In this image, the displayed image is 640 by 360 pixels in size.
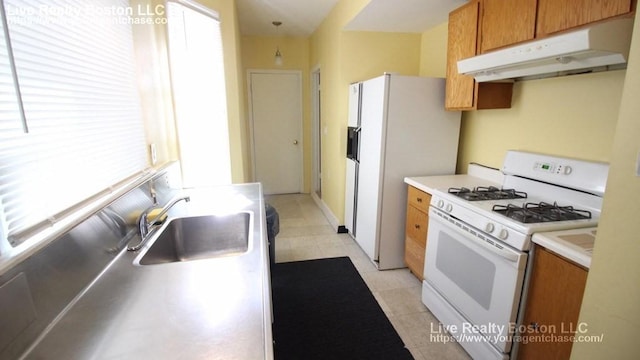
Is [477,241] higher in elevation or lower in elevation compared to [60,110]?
lower

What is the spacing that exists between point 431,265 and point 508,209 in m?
0.73

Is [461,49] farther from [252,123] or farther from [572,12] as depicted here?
[252,123]

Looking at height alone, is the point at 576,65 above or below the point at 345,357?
above

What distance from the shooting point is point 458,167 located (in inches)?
111

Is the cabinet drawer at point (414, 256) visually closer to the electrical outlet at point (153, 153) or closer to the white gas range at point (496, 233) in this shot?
the white gas range at point (496, 233)

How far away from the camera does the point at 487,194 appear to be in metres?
1.96

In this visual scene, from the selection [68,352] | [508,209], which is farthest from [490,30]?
[68,352]

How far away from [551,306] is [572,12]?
1.36 meters

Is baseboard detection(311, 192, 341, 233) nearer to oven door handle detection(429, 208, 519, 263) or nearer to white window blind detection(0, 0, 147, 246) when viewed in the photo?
oven door handle detection(429, 208, 519, 263)

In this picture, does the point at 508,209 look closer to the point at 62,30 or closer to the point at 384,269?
the point at 384,269

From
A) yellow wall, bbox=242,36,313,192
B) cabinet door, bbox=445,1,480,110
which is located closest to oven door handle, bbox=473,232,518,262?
cabinet door, bbox=445,1,480,110

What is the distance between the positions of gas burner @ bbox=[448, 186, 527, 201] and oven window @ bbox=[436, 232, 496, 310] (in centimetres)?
29

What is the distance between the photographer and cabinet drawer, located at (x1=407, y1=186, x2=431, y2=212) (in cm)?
230

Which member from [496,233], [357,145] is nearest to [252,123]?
[357,145]
